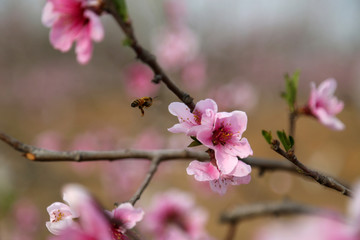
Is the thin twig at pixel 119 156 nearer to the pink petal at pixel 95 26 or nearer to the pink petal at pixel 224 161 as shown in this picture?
the pink petal at pixel 224 161

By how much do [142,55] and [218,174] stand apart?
0.32m

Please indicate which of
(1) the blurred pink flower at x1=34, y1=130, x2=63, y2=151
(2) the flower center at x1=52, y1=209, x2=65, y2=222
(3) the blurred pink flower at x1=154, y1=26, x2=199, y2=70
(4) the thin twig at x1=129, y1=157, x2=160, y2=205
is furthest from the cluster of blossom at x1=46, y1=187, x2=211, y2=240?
(1) the blurred pink flower at x1=34, y1=130, x2=63, y2=151

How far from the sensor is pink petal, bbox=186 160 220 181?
74 cm

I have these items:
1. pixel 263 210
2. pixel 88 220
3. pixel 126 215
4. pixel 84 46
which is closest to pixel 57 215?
pixel 126 215

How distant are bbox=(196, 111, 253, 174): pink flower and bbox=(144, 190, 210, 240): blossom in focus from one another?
638 mm

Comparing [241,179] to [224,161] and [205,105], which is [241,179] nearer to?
[224,161]

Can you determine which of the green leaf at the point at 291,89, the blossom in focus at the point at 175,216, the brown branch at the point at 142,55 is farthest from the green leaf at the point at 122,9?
the blossom in focus at the point at 175,216

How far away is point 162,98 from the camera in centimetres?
257

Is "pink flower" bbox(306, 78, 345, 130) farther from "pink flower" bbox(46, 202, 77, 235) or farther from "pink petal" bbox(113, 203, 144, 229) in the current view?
"pink flower" bbox(46, 202, 77, 235)

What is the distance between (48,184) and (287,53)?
458 inches

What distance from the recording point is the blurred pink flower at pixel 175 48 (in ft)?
11.0

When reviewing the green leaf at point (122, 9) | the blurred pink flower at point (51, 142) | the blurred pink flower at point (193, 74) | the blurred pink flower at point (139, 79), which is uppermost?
the blurred pink flower at point (193, 74)

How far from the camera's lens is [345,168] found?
18.4ft

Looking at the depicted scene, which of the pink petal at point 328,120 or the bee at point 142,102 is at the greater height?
the pink petal at point 328,120
